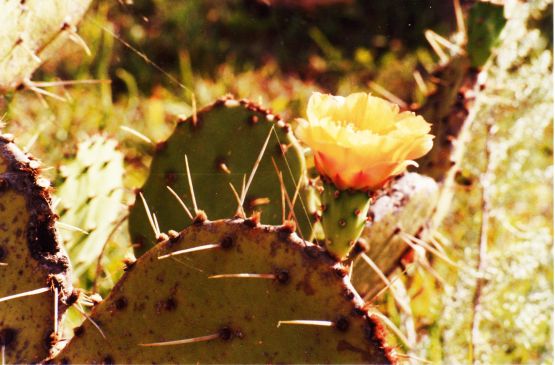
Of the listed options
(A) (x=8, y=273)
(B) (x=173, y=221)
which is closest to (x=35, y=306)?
(A) (x=8, y=273)

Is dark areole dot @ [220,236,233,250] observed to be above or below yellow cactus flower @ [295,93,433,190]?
below

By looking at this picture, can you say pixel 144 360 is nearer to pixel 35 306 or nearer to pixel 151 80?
pixel 35 306

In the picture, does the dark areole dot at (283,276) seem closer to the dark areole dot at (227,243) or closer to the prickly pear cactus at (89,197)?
the dark areole dot at (227,243)

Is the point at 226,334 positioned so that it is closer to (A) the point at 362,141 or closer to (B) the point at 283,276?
(B) the point at 283,276

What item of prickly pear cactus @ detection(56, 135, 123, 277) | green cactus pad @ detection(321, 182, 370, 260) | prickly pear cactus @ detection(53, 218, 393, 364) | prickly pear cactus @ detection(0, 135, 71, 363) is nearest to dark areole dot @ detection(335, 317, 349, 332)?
prickly pear cactus @ detection(53, 218, 393, 364)

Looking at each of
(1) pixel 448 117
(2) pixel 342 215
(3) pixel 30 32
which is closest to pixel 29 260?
(2) pixel 342 215

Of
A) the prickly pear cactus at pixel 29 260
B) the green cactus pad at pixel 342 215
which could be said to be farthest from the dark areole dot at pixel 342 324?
the prickly pear cactus at pixel 29 260

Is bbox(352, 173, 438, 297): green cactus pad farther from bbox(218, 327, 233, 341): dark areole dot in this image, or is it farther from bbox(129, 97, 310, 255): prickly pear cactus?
bbox(218, 327, 233, 341): dark areole dot
